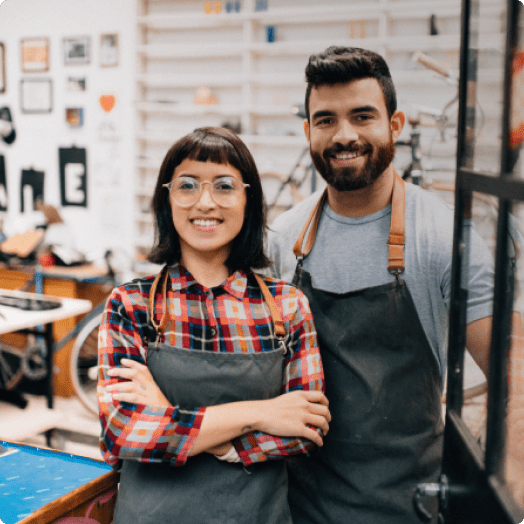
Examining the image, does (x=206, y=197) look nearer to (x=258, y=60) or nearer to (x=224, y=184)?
(x=224, y=184)

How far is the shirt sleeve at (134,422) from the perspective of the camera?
44.9 inches

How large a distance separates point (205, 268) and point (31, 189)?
14.2 feet

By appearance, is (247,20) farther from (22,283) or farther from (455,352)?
(455,352)

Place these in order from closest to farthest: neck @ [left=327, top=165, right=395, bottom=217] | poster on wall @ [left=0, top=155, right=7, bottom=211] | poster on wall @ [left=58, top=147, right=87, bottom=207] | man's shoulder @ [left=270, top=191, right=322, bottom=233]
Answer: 1. neck @ [left=327, top=165, right=395, bottom=217]
2. man's shoulder @ [left=270, top=191, right=322, bottom=233]
3. poster on wall @ [left=58, top=147, right=87, bottom=207]
4. poster on wall @ [left=0, top=155, right=7, bottom=211]

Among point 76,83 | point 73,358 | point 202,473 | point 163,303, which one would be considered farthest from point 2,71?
point 202,473

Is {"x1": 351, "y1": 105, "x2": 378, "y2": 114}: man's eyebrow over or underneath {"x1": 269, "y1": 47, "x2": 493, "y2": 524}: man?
over

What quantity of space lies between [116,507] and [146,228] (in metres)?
3.74

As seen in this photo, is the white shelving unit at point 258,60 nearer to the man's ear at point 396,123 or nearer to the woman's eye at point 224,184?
the man's ear at point 396,123

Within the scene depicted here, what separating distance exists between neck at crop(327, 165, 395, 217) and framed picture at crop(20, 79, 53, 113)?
13.8ft

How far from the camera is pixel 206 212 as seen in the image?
1299mm

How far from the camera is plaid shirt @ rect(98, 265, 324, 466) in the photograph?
1147 mm

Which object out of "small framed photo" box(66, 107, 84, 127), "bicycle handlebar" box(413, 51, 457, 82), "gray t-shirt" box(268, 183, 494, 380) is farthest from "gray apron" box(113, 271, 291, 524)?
"small framed photo" box(66, 107, 84, 127)

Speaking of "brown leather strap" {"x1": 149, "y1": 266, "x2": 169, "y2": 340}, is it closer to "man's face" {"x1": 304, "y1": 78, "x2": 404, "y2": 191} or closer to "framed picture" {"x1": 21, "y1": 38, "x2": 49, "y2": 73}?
"man's face" {"x1": 304, "y1": 78, "x2": 404, "y2": 191}

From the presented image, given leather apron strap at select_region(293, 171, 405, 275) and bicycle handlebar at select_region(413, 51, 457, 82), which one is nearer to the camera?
leather apron strap at select_region(293, 171, 405, 275)
